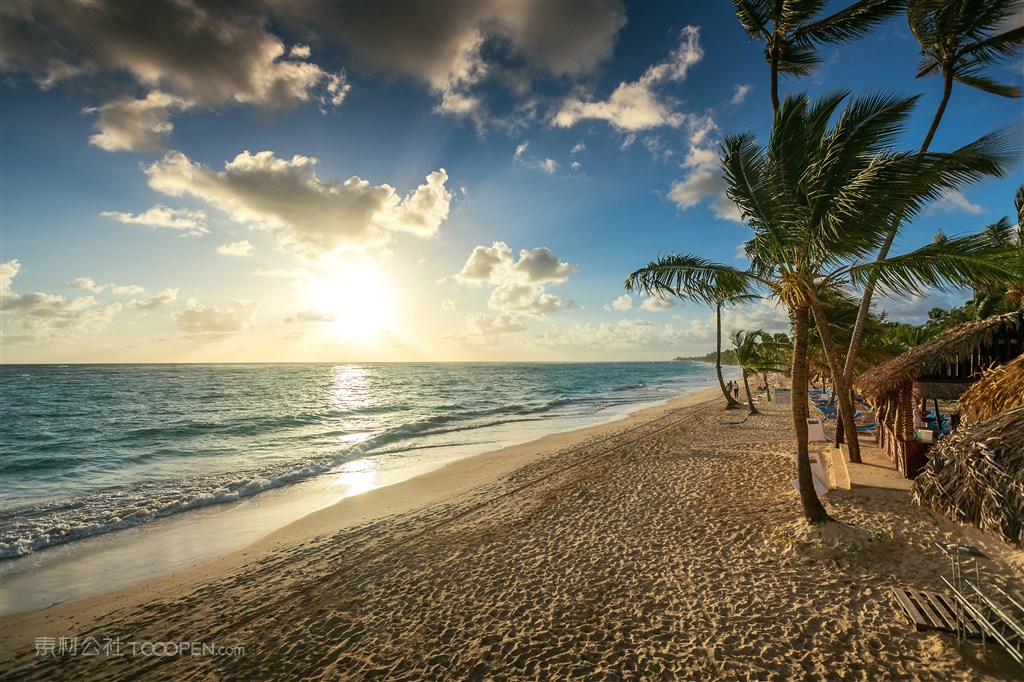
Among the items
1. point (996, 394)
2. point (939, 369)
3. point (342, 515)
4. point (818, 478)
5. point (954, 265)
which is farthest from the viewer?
point (342, 515)

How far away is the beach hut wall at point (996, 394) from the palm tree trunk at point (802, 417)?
2686 millimetres

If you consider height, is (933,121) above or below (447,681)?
above

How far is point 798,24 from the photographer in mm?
9219

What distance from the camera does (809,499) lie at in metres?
6.86

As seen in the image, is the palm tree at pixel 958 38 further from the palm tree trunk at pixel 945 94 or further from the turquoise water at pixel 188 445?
the turquoise water at pixel 188 445

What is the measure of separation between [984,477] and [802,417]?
6.52 ft

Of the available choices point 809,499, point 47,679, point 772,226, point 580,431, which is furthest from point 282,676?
point 580,431

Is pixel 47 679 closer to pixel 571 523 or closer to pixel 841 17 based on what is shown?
pixel 571 523

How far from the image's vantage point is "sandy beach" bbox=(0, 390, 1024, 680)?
14.8 feet

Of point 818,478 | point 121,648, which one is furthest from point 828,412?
point 121,648

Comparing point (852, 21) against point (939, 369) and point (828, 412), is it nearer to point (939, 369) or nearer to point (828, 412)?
point (939, 369)

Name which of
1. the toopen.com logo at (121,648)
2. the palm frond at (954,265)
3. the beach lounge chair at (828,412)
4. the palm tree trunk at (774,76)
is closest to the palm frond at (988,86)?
the palm tree trunk at (774,76)

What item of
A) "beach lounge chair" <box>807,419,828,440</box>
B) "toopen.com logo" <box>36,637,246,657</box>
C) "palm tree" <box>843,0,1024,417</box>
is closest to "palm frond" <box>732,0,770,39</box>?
"palm tree" <box>843,0,1024,417</box>

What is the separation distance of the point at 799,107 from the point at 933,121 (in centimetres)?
626
